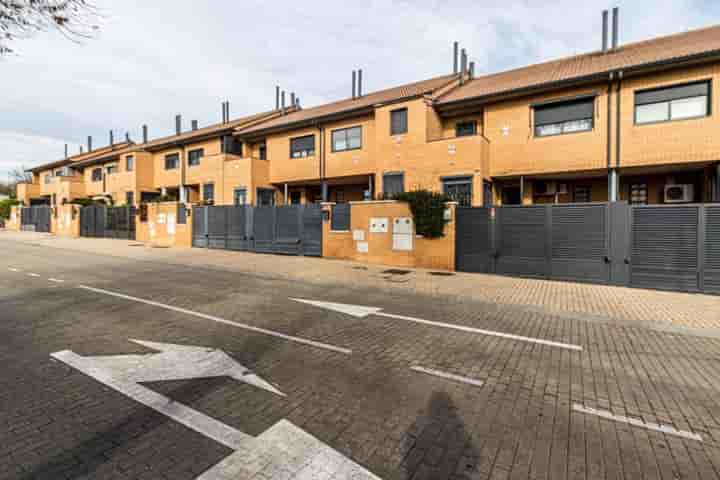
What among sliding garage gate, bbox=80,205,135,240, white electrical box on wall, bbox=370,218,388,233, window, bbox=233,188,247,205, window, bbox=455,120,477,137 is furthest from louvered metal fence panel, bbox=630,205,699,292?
sliding garage gate, bbox=80,205,135,240

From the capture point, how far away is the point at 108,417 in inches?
124

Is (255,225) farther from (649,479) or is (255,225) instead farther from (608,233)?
(649,479)

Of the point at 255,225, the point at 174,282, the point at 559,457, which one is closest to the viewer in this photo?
the point at 559,457

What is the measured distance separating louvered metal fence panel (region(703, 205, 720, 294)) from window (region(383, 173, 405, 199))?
36.7 ft

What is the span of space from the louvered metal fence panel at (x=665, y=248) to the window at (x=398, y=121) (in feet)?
35.5

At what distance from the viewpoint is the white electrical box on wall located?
14.4 metres

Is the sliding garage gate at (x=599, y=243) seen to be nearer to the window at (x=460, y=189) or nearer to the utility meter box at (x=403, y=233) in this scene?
the utility meter box at (x=403, y=233)

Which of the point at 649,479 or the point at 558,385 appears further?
the point at 558,385

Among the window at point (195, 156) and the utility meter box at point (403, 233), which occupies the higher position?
the window at point (195, 156)

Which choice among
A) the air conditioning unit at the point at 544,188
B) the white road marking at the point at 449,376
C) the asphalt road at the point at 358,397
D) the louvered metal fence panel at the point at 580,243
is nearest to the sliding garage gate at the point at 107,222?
the asphalt road at the point at 358,397

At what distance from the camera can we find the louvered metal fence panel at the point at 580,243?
10.3 meters

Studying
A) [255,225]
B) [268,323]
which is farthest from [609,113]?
[255,225]

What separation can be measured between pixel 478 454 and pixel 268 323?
4.29 m

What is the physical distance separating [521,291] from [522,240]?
2695 millimetres
